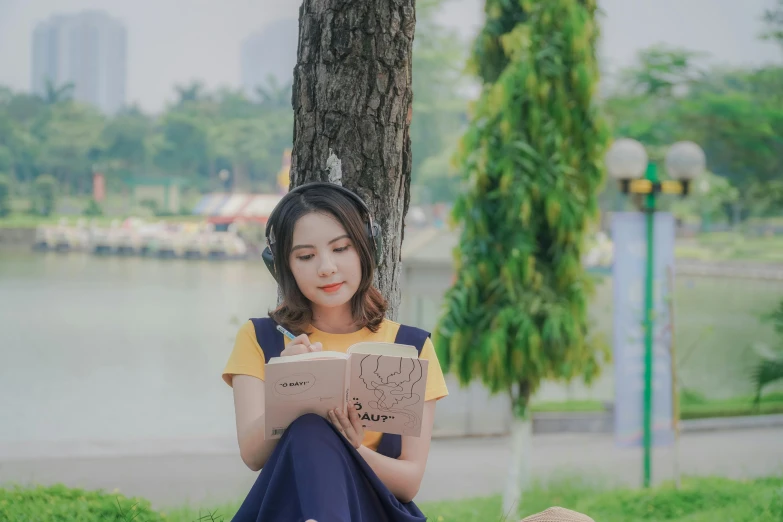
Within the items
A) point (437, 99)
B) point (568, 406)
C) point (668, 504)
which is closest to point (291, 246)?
point (668, 504)

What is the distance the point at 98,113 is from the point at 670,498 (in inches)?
285

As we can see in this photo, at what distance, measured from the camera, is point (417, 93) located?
36.3ft

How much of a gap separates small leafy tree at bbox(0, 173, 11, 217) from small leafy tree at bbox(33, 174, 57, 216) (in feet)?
0.87

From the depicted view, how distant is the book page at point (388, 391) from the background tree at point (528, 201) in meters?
2.89

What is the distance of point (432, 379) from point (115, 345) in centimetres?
811

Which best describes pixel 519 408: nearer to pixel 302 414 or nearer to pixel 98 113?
pixel 302 414

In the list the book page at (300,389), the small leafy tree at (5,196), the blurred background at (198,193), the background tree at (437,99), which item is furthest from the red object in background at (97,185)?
the book page at (300,389)

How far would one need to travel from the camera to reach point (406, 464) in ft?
4.97

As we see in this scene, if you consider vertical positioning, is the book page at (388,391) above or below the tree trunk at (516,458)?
above

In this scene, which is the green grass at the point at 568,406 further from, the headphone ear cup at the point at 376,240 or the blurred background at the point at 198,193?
the headphone ear cup at the point at 376,240

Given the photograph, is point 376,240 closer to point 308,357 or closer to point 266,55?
point 308,357

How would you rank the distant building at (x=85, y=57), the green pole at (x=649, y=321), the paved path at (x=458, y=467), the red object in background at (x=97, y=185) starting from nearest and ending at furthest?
the green pole at (x=649, y=321) → the paved path at (x=458, y=467) → the distant building at (x=85, y=57) → the red object in background at (x=97, y=185)

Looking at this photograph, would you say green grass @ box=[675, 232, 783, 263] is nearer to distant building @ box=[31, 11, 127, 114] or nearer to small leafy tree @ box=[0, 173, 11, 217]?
distant building @ box=[31, 11, 127, 114]

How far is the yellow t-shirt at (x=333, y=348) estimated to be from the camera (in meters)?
1.53
